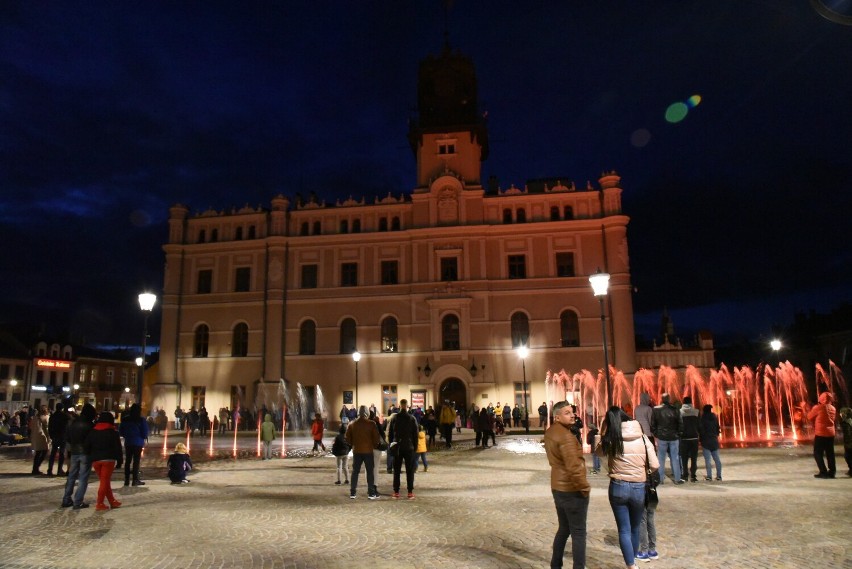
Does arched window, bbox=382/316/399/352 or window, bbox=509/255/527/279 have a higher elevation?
window, bbox=509/255/527/279

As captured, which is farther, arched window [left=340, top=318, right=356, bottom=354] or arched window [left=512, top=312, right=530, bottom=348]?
arched window [left=340, top=318, right=356, bottom=354]

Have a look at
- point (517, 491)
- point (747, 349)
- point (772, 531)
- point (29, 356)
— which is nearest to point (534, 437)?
point (517, 491)

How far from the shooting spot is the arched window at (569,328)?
36.8m

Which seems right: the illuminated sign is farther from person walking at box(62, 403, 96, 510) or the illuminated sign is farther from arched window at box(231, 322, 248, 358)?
person walking at box(62, 403, 96, 510)

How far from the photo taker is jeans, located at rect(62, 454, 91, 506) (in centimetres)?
1073

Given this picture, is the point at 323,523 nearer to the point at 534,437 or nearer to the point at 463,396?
the point at 534,437

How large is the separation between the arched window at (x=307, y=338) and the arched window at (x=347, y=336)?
1799mm

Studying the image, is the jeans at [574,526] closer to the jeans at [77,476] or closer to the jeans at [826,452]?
the jeans at [77,476]

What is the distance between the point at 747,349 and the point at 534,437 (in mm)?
66479

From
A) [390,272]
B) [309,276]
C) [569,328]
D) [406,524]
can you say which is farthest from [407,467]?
[309,276]

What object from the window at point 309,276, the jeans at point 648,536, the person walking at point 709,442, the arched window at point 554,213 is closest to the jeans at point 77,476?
the jeans at point 648,536

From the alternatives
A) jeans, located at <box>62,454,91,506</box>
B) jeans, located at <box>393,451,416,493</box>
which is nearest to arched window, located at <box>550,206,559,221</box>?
jeans, located at <box>393,451,416,493</box>

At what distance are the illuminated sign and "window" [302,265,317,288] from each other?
3724cm

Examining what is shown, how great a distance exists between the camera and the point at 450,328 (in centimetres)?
3762
